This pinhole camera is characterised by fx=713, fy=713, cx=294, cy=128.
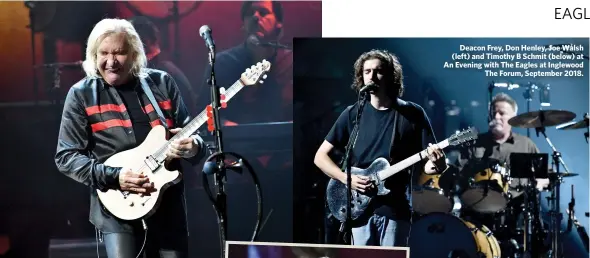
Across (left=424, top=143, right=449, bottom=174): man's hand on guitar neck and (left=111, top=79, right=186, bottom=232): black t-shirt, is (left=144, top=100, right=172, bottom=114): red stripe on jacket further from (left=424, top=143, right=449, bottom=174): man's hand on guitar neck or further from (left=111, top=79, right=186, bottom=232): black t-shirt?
(left=424, top=143, right=449, bottom=174): man's hand on guitar neck

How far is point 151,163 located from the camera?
4.05 m

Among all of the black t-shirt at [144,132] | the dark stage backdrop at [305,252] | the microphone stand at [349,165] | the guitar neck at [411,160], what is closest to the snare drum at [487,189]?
the guitar neck at [411,160]

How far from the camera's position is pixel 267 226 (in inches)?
167

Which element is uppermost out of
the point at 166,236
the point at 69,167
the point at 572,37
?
the point at 572,37

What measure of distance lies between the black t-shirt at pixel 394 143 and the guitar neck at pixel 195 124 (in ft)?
2.31

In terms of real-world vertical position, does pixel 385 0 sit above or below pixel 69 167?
above

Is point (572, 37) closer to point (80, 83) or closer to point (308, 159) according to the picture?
point (308, 159)

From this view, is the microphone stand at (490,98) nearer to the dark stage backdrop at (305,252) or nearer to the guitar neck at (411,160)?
the guitar neck at (411,160)

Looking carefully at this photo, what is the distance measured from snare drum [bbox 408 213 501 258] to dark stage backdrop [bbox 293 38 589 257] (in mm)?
389

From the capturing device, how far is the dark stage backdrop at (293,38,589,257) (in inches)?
158

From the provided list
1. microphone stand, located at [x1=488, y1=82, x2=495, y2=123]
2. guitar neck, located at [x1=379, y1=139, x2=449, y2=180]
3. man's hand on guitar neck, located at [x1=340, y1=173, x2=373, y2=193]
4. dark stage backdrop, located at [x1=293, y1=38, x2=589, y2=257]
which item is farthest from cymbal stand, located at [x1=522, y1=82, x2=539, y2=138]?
man's hand on guitar neck, located at [x1=340, y1=173, x2=373, y2=193]

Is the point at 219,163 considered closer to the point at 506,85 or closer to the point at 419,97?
the point at 419,97

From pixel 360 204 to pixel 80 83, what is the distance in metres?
1.78

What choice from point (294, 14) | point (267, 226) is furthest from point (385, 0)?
point (267, 226)
